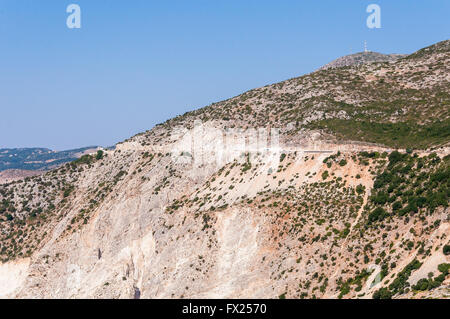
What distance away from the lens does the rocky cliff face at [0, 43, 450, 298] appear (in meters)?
48.5

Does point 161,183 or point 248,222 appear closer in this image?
point 248,222

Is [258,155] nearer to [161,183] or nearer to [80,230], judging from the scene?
[161,183]

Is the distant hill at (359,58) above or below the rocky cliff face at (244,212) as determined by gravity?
above

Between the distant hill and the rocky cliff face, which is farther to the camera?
the distant hill

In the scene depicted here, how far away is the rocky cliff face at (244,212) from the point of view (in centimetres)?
4853

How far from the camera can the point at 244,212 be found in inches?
2395

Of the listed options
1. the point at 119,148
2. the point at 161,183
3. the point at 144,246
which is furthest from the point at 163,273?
the point at 119,148

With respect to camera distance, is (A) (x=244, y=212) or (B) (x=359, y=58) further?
(B) (x=359, y=58)

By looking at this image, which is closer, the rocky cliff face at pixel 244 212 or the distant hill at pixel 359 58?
the rocky cliff face at pixel 244 212

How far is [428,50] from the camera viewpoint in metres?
99.2

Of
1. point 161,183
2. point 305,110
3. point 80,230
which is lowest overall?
point 80,230

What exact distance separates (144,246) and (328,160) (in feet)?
80.1

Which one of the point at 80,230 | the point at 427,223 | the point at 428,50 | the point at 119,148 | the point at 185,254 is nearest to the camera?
the point at 427,223

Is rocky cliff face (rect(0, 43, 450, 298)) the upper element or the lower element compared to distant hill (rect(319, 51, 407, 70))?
lower
